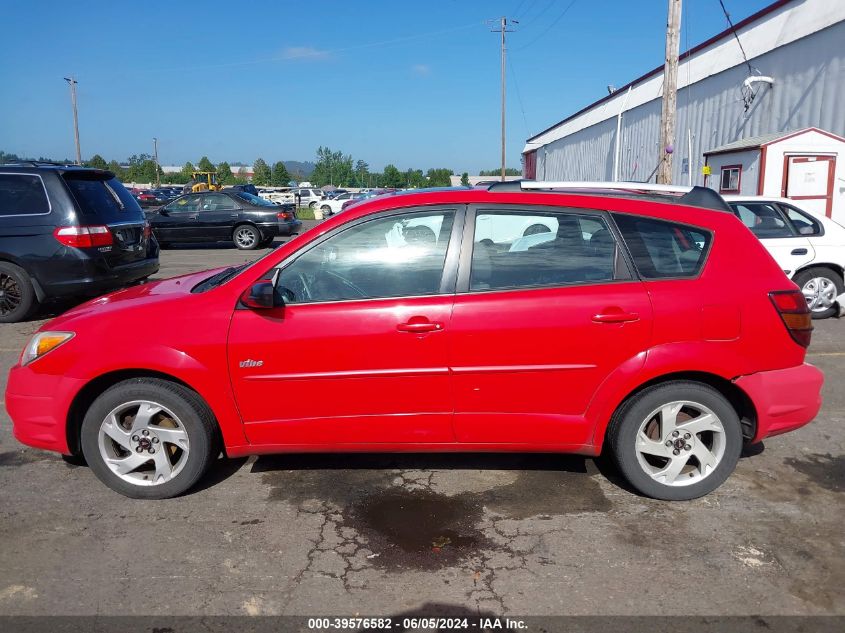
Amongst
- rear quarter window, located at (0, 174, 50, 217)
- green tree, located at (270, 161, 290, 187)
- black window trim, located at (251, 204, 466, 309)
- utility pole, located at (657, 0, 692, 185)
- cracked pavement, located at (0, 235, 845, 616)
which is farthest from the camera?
green tree, located at (270, 161, 290, 187)

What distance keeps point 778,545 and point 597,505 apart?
2.81 ft

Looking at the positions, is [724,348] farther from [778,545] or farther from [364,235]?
[364,235]

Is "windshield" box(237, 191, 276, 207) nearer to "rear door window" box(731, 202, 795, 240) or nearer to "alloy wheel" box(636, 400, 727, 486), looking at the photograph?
"rear door window" box(731, 202, 795, 240)

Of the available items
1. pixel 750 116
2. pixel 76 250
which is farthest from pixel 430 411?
pixel 750 116

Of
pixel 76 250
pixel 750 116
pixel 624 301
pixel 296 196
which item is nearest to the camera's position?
pixel 624 301

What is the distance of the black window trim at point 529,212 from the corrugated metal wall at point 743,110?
1506 cm

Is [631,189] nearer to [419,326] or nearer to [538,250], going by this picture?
[538,250]

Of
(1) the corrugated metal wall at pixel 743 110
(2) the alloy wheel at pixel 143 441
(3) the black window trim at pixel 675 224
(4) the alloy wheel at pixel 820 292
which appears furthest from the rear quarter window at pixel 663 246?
(1) the corrugated metal wall at pixel 743 110

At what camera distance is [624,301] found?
11.1ft

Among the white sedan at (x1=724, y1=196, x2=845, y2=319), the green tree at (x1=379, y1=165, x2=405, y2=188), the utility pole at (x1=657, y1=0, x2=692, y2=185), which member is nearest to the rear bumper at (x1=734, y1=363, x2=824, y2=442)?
the white sedan at (x1=724, y1=196, x2=845, y2=319)

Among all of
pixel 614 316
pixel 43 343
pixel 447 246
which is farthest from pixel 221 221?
pixel 614 316

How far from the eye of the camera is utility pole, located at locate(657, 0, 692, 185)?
1566 cm

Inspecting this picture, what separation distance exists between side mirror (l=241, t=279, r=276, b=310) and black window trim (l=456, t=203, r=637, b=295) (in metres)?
0.93

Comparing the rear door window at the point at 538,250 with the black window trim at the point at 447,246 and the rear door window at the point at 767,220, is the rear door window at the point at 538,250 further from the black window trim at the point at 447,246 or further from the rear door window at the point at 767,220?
the rear door window at the point at 767,220
